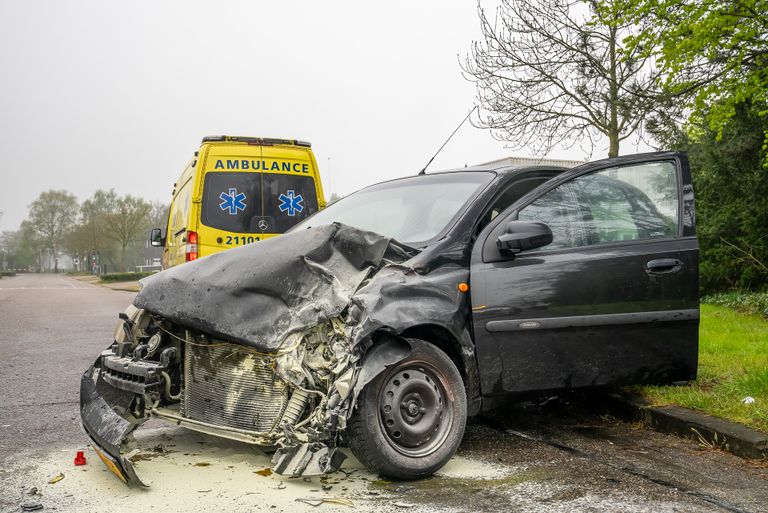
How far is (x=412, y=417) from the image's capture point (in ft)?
12.0

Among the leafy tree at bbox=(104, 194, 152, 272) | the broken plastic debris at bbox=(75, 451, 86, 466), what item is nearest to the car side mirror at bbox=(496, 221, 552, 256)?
the broken plastic debris at bbox=(75, 451, 86, 466)

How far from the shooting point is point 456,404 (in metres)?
3.78

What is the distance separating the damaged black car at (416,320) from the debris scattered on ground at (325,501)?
5.3 inches

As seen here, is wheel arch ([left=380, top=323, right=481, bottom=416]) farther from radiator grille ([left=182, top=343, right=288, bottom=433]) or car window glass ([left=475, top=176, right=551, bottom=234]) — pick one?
radiator grille ([left=182, top=343, right=288, bottom=433])

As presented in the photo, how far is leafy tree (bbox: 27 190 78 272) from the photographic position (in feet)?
317

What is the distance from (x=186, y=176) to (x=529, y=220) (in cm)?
721

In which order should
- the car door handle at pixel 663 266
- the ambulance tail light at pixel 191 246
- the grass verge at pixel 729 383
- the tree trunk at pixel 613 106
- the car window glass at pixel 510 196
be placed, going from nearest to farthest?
1. the car window glass at pixel 510 196
2. the car door handle at pixel 663 266
3. the grass verge at pixel 729 383
4. the ambulance tail light at pixel 191 246
5. the tree trunk at pixel 613 106

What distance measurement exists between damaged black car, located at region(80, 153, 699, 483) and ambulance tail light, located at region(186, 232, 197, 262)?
484cm

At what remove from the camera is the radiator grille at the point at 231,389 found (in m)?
3.47

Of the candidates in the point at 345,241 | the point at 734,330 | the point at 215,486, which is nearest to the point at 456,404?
the point at 345,241

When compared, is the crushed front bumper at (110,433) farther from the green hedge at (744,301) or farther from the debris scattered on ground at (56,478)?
the green hedge at (744,301)

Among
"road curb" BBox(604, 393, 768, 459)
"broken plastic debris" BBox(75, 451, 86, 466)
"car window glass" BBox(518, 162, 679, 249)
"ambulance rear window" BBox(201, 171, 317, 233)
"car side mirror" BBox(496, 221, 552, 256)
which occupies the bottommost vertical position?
"road curb" BBox(604, 393, 768, 459)

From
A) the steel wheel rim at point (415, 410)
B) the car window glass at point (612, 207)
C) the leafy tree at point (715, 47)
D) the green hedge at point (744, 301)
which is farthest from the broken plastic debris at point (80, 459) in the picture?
the leafy tree at point (715, 47)

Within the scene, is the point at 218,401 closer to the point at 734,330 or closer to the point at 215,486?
the point at 215,486
